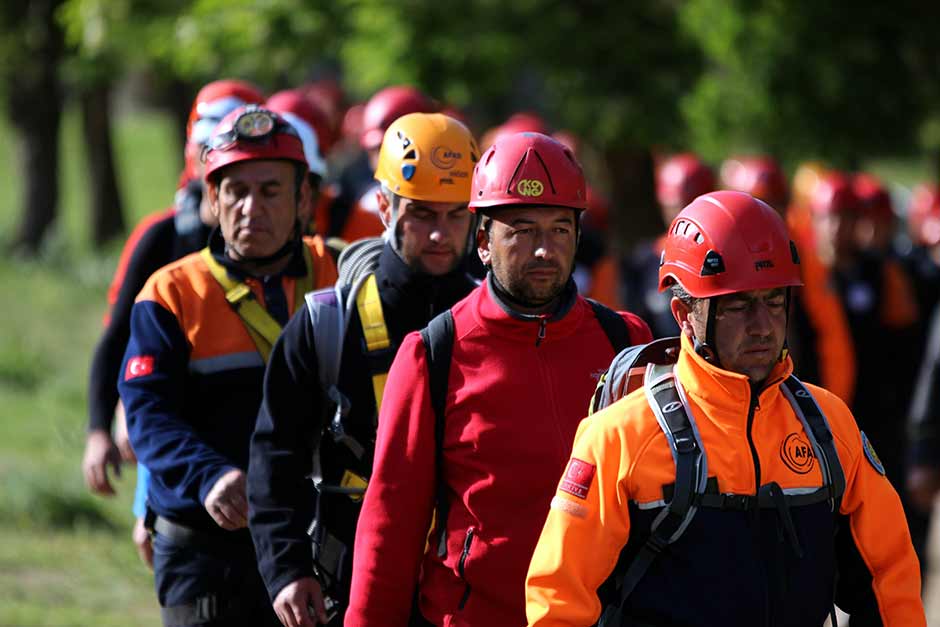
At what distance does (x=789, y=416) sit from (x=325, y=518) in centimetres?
163

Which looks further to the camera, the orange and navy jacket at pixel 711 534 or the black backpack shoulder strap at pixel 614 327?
Result: the black backpack shoulder strap at pixel 614 327

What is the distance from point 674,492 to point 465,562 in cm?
76

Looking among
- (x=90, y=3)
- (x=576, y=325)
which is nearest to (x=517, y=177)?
(x=576, y=325)

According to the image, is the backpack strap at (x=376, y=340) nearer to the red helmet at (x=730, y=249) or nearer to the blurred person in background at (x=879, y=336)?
the red helmet at (x=730, y=249)

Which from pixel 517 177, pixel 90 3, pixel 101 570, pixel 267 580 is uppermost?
pixel 90 3

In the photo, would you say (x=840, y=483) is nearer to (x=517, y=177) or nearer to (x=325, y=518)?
(x=517, y=177)

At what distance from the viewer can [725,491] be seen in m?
4.01

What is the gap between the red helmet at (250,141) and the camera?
5.77m

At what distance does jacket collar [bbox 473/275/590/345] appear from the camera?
182 inches

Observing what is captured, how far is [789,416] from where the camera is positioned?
416 centimetres

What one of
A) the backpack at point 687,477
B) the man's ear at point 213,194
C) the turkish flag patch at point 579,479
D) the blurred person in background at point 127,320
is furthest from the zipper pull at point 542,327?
the blurred person in background at point 127,320

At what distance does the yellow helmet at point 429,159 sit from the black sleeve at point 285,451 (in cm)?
55

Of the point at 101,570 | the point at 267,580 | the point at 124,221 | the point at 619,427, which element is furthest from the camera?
the point at 124,221

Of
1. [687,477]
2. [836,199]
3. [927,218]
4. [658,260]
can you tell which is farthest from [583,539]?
[927,218]
